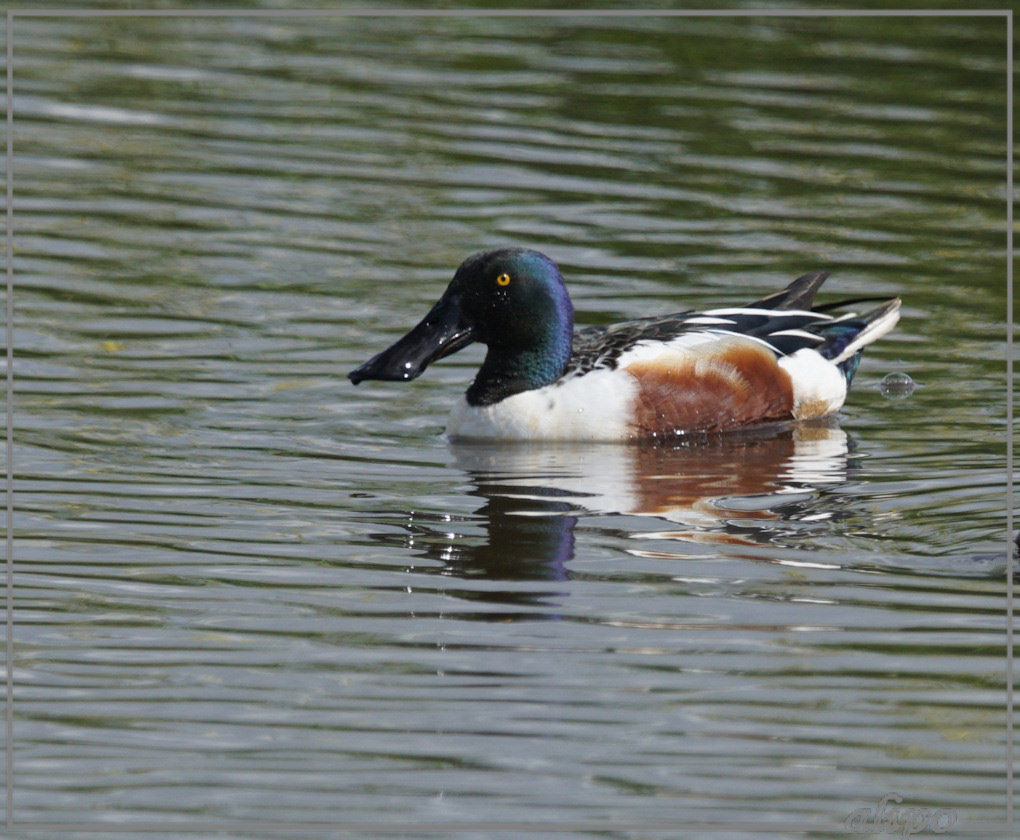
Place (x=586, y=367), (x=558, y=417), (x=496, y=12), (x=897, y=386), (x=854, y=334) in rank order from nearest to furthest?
(x=496, y=12), (x=558, y=417), (x=586, y=367), (x=897, y=386), (x=854, y=334)

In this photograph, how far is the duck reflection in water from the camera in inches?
326

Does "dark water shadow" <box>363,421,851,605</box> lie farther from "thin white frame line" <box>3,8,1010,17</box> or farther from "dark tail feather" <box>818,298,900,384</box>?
"thin white frame line" <box>3,8,1010,17</box>

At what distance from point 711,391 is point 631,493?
1667 mm

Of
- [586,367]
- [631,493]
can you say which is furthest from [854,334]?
[631,493]

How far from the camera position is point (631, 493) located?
9391 millimetres

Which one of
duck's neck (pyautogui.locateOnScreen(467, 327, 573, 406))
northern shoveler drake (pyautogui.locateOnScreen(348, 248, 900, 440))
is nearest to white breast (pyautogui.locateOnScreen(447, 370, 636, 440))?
northern shoveler drake (pyautogui.locateOnScreen(348, 248, 900, 440))

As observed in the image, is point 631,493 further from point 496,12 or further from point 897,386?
point 897,386

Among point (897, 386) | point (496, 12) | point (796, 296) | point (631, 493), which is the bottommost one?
point (631, 493)

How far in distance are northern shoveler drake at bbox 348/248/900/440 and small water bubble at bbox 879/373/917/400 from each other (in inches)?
12.9

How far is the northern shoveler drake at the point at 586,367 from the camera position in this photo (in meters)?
10.6

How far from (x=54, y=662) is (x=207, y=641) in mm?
507

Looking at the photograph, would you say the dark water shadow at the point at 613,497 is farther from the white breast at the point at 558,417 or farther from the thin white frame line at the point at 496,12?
the thin white frame line at the point at 496,12

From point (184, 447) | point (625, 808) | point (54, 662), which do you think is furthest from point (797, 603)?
point (184, 447)

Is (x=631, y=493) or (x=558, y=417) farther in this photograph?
(x=558, y=417)
